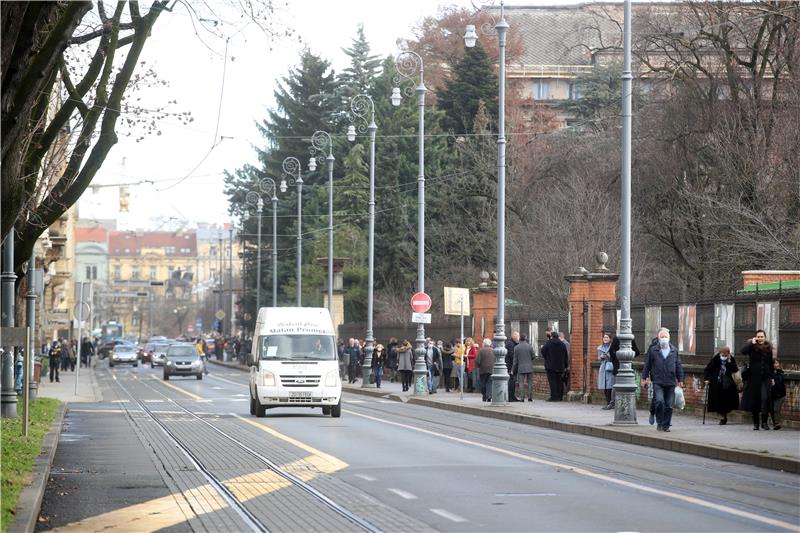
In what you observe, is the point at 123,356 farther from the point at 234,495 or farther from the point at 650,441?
the point at 234,495

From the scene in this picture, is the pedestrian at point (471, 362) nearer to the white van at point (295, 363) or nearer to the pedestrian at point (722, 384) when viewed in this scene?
the white van at point (295, 363)

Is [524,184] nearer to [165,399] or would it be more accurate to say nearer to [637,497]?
[165,399]

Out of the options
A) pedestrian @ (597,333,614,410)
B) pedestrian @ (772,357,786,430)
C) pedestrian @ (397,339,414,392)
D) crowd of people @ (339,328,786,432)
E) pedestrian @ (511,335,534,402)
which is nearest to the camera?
crowd of people @ (339,328,786,432)

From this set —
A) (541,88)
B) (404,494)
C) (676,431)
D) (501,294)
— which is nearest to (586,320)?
(501,294)

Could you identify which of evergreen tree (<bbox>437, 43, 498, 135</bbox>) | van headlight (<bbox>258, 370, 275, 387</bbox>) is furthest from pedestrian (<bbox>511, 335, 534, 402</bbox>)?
evergreen tree (<bbox>437, 43, 498, 135</bbox>)

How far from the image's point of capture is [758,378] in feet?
77.3

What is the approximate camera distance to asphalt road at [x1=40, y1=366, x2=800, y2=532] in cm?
1235

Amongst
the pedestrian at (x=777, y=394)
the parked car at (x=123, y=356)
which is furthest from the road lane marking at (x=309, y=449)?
the parked car at (x=123, y=356)

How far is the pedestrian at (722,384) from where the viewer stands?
25.1m

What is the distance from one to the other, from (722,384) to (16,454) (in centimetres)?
1302

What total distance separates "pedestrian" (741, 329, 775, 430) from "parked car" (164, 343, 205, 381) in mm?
40979

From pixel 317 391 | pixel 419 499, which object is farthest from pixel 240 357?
pixel 419 499

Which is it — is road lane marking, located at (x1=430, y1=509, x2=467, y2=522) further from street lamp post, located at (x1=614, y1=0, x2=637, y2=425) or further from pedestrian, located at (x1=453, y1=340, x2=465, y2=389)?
pedestrian, located at (x1=453, y1=340, x2=465, y2=389)

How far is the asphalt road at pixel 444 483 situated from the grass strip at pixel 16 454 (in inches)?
28.2
